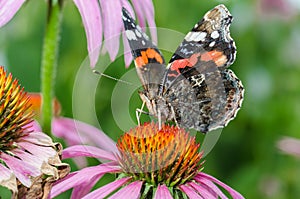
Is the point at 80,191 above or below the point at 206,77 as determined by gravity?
below

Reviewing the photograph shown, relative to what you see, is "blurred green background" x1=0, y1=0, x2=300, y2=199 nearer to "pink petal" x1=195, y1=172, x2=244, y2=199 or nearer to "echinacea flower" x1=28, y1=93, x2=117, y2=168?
"echinacea flower" x1=28, y1=93, x2=117, y2=168

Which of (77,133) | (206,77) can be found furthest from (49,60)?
(77,133)

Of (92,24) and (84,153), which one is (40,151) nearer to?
(84,153)

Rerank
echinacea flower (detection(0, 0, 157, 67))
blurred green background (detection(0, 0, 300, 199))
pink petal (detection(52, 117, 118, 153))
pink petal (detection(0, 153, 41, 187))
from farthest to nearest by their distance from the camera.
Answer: blurred green background (detection(0, 0, 300, 199))
pink petal (detection(52, 117, 118, 153))
echinacea flower (detection(0, 0, 157, 67))
pink petal (detection(0, 153, 41, 187))

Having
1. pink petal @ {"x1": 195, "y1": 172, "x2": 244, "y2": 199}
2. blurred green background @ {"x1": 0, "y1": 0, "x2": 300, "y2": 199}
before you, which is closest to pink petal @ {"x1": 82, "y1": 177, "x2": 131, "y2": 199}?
pink petal @ {"x1": 195, "y1": 172, "x2": 244, "y2": 199}

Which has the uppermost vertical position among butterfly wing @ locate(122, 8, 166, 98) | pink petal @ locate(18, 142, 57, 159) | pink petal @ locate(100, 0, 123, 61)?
pink petal @ locate(100, 0, 123, 61)

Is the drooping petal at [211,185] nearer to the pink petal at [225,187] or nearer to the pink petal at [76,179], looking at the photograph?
the pink petal at [225,187]
